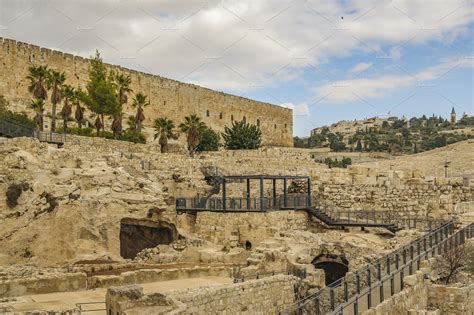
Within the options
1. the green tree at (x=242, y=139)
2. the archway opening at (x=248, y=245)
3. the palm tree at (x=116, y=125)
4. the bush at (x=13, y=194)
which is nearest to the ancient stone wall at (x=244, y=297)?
the archway opening at (x=248, y=245)

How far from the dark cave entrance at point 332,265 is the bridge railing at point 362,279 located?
3.88 m

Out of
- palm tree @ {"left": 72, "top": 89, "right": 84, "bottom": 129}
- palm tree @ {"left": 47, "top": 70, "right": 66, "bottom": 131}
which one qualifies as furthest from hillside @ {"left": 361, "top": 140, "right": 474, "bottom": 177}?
palm tree @ {"left": 47, "top": 70, "right": 66, "bottom": 131}

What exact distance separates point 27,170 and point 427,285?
13406mm

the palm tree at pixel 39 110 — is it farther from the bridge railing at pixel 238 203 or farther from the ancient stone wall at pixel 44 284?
the ancient stone wall at pixel 44 284

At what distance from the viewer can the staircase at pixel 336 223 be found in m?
21.6

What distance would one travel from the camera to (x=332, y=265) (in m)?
20.2

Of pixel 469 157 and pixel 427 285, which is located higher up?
pixel 469 157

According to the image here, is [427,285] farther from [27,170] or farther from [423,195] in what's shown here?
[27,170]

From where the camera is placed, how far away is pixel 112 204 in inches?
823

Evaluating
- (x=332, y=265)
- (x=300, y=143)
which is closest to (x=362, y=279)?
(x=332, y=265)

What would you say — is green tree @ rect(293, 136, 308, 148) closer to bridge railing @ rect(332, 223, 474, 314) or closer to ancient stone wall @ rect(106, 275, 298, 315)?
bridge railing @ rect(332, 223, 474, 314)

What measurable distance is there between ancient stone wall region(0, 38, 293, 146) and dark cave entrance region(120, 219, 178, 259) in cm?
1511

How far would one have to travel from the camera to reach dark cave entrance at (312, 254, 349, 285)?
19328 millimetres

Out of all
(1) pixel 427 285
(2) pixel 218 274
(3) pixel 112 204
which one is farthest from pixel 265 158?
(1) pixel 427 285
